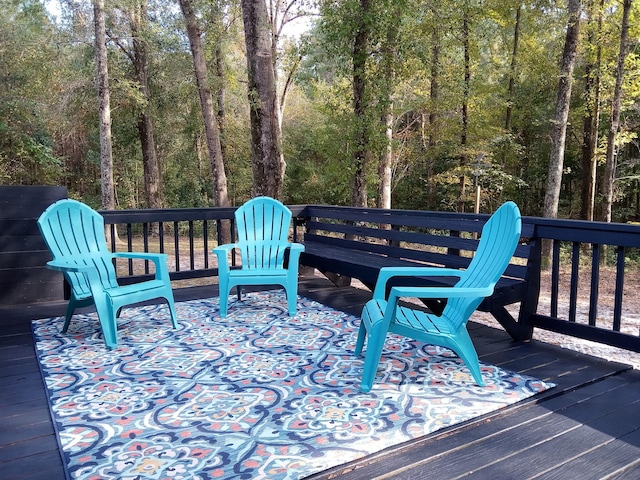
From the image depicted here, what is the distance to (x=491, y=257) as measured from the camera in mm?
2516

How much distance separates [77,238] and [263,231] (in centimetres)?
144

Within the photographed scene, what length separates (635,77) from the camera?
9266 millimetres

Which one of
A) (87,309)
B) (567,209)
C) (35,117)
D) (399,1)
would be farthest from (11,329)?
(567,209)

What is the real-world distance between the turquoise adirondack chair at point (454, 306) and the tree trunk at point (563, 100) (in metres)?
6.69

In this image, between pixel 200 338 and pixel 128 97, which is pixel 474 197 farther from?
pixel 200 338

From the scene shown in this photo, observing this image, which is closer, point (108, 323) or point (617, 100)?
point (108, 323)

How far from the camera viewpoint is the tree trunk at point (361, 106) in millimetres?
6710

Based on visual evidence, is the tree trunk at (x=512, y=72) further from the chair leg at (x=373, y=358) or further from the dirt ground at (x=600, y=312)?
the chair leg at (x=373, y=358)

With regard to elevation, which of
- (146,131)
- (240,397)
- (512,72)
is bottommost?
(240,397)

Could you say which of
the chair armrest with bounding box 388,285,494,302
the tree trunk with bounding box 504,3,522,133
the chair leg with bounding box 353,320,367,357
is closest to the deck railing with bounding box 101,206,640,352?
the chair armrest with bounding box 388,285,494,302

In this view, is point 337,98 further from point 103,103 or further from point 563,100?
point 103,103

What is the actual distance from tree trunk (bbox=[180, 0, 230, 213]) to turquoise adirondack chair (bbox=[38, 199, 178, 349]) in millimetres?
6543

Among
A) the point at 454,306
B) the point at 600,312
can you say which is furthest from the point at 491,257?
the point at 600,312

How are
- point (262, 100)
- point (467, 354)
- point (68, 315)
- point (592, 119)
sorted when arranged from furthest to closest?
point (592, 119)
point (262, 100)
point (68, 315)
point (467, 354)
